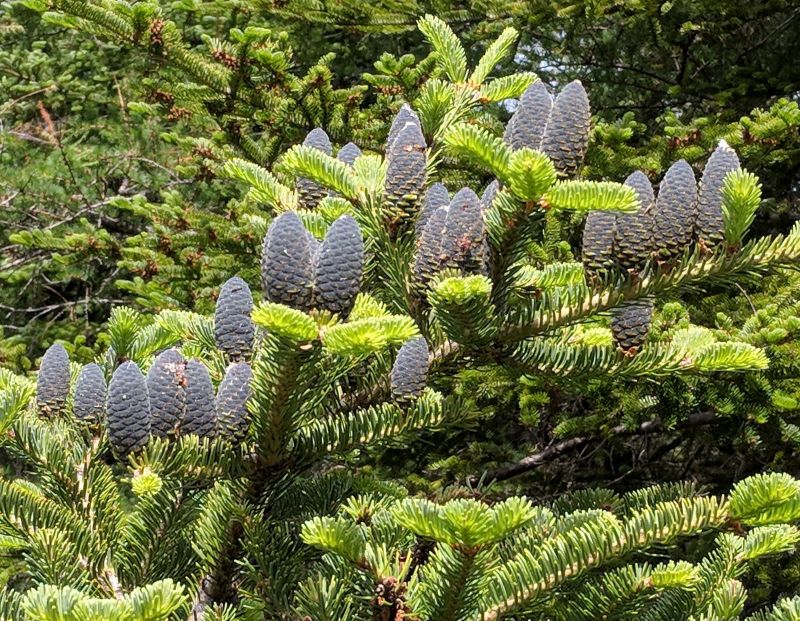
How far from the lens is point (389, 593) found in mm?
1150

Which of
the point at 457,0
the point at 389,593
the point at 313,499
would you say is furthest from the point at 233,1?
the point at 389,593

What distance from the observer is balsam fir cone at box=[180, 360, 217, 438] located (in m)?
1.17

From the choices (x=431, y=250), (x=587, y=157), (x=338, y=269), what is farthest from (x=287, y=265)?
(x=587, y=157)

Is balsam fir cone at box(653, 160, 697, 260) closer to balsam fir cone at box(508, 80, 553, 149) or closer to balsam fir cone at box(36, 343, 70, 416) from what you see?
balsam fir cone at box(508, 80, 553, 149)

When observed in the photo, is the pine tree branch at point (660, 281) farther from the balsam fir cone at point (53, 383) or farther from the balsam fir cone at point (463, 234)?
the balsam fir cone at point (53, 383)

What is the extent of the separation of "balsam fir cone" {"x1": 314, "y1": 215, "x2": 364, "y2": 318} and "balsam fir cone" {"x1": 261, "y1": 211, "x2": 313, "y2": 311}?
0.7 inches

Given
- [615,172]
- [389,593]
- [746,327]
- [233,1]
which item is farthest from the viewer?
[233,1]

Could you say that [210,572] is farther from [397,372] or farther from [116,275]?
[116,275]

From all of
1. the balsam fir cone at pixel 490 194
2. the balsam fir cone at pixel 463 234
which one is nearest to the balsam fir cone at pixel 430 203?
the balsam fir cone at pixel 490 194

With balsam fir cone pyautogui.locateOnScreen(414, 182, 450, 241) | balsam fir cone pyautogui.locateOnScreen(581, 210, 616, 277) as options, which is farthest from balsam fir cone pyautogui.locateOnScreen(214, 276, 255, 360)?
balsam fir cone pyautogui.locateOnScreen(581, 210, 616, 277)

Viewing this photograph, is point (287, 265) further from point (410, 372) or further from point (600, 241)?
point (600, 241)

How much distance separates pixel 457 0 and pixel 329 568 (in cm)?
395

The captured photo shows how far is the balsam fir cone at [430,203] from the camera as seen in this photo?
1.38 metres

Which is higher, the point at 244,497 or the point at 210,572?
the point at 244,497
